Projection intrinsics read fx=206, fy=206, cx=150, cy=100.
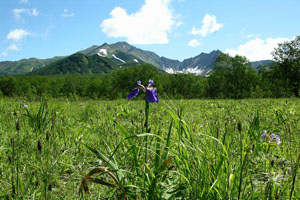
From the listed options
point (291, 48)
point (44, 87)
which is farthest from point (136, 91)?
point (44, 87)

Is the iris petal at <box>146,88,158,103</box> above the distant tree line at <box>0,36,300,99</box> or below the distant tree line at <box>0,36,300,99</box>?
below

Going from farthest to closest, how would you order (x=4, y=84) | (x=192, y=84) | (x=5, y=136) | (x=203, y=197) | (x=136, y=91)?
(x=4, y=84), (x=192, y=84), (x=5, y=136), (x=136, y=91), (x=203, y=197)

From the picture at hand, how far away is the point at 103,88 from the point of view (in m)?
85.8

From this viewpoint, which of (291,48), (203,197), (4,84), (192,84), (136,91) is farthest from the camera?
(4,84)

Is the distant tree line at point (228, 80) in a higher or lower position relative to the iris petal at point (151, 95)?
higher

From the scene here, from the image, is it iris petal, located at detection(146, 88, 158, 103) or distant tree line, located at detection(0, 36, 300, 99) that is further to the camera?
distant tree line, located at detection(0, 36, 300, 99)

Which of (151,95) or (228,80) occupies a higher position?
(228,80)

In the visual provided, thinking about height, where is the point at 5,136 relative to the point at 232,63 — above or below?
below

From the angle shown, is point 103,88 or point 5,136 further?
point 103,88

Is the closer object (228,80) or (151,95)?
(151,95)

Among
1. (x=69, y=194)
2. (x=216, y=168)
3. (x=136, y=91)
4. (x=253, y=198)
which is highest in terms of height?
(x=136, y=91)

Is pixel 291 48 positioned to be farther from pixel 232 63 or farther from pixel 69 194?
pixel 69 194

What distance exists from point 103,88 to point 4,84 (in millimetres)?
43794

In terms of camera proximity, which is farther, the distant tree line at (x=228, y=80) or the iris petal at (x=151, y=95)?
the distant tree line at (x=228, y=80)
